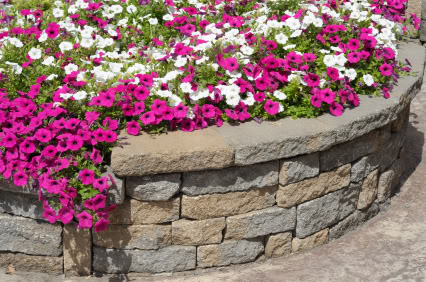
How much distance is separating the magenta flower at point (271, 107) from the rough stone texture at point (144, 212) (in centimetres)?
85

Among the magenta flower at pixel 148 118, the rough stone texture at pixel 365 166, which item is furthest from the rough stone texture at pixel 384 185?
the magenta flower at pixel 148 118

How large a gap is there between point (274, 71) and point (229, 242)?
1.25 m

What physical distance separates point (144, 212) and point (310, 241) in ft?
4.03

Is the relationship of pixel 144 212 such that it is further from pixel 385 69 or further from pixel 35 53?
pixel 385 69

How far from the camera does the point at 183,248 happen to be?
4.48 m

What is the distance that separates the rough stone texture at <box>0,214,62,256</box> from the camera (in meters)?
4.37

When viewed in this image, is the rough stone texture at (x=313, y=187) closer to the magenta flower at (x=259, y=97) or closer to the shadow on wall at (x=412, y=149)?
the magenta flower at (x=259, y=97)

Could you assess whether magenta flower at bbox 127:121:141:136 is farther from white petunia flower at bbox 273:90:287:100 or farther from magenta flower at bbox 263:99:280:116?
white petunia flower at bbox 273:90:287:100

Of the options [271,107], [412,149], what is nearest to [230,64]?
[271,107]

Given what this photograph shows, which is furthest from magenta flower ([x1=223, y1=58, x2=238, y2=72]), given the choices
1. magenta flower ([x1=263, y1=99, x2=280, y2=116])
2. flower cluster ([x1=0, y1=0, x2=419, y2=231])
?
magenta flower ([x1=263, y1=99, x2=280, y2=116])

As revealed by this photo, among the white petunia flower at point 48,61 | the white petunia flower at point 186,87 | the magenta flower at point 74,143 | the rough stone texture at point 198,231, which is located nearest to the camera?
the magenta flower at point 74,143

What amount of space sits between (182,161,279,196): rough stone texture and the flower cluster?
35 cm

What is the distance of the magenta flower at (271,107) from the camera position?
15.2ft

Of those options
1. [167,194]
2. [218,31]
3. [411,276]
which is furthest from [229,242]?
[218,31]
